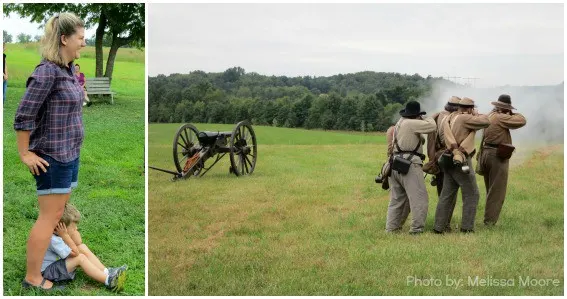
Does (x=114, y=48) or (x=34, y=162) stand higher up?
(x=114, y=48)

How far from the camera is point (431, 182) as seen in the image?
705 cm

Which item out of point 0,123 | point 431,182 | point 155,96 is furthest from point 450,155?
point 0,123

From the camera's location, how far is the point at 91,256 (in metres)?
5.25

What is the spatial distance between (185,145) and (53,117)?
3.20 m

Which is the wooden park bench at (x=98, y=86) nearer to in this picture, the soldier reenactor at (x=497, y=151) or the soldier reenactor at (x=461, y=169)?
the soldier reenactor at (x=461, y=169)

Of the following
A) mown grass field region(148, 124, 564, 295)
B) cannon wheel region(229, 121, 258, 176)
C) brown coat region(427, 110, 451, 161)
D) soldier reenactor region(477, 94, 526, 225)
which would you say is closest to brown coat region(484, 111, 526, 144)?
soldier reenactor region(477, 94, 526, 225)

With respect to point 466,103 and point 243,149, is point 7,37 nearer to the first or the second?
point 243,149

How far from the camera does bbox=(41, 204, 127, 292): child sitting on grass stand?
5.09 meters

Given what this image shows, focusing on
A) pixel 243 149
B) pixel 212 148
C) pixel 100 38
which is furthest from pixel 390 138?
pixel 100 38

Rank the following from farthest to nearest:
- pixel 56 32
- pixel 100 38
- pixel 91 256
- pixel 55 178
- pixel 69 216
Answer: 1. pixel 100 38
2. pixel 91 256
3. pixel 69 216
4. pixel 55 178
5. pixel 56 32

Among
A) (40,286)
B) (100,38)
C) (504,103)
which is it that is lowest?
(40,286)

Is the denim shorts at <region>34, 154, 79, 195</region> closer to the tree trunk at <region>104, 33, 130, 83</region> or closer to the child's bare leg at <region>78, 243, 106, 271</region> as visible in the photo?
the child's bare leg at <region>78, 243, 106, 271</region>

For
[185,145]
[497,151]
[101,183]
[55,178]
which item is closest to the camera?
[55,178]

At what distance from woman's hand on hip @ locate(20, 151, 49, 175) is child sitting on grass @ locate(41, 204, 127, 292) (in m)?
0.43
